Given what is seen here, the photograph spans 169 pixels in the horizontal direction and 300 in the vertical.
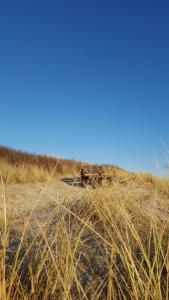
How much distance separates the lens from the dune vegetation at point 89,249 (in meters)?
1.67

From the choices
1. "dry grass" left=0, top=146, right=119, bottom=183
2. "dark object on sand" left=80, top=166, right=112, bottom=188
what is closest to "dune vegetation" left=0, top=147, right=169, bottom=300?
"dark object on sand" left=80, top=166, right=112, bottom=188

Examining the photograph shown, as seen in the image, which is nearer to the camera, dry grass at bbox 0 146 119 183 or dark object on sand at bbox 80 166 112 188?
dark object on sand at bbox 80 166 112 188

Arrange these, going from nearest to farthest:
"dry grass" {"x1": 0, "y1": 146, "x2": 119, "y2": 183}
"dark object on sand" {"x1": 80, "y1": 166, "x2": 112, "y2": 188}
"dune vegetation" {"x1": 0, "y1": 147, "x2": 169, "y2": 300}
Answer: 1. "dune vegetation" {"x1": 0, "y1": 147, "x2": 169, "y2": 300}
2. "dark object on sand" {"x1": 80, "y1": 166, "x2": 112, "y2": 188}
3. "dry grass" {"x1": 0, "y1": 146, "x2": 119, "y2": 183}

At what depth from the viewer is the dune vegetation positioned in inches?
65.6

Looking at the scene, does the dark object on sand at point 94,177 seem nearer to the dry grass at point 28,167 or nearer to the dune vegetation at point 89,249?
the dry grass at point 28,167

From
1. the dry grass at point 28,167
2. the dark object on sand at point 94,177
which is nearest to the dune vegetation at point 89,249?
the dark object on sand at point 94,177

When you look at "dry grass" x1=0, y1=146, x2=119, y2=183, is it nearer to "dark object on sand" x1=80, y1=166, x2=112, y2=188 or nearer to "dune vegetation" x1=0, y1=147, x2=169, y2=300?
"dark object on sand" x1=80, y1=166, x2=112, y2=188

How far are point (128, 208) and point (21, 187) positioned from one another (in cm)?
453

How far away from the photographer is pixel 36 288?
1.94m

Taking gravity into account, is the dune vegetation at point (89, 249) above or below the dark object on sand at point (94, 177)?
below

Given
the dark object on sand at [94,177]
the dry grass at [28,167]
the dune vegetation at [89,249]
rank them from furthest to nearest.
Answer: the dry grass at [28,167] → the dark object on sand at [94,177] → the dune vegetation at [89,249]

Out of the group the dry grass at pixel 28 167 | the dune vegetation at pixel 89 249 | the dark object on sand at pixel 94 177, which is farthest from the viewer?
the dry grass at pixel 28 167

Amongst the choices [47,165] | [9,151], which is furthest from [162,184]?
[9,151]

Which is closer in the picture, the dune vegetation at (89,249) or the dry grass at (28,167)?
the dune vegetation at (89,249)
